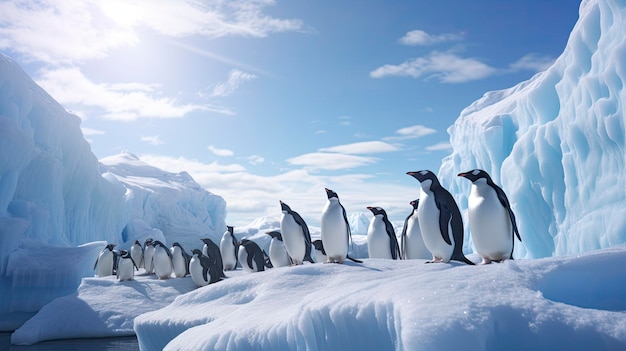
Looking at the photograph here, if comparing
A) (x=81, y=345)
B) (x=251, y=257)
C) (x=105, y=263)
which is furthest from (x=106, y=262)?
(x=81, y=345)

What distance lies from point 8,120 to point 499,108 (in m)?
17.4

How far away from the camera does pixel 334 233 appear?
6.79 metres

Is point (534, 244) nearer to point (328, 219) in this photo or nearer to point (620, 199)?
point (620, 199)

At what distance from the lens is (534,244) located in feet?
45.8

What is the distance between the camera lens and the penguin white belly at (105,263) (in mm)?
16441

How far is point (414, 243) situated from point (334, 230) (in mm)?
1700

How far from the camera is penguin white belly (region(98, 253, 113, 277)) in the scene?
16441 mm

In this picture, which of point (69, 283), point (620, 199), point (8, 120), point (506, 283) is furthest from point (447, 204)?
point (8, 120)

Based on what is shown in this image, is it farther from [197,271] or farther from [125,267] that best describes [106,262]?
[197,271]

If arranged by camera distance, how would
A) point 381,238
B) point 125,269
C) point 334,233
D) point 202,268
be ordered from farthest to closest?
point 125,269 < point 202,268 < point 381,238 < point 334,233

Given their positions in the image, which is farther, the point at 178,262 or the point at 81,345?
the point at 178,262

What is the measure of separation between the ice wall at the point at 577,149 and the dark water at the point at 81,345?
10482mm

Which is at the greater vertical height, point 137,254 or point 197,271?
point 137,254

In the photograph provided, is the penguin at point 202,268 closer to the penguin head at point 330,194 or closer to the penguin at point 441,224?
the penguin head at point 330,194
